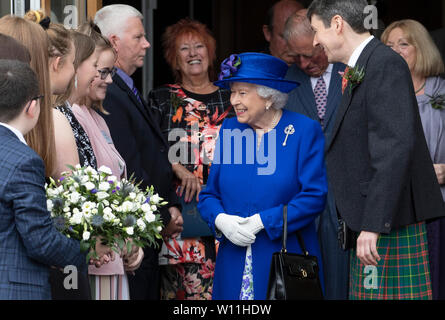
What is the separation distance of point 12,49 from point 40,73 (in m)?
0.20

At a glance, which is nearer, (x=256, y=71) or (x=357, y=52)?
(x=357, y=52)

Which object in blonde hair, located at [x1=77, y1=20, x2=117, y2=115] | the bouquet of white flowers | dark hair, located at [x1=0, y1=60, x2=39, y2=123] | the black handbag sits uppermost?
blonde hair, located at [x1=77, y1=20, x2=117, y2=115]

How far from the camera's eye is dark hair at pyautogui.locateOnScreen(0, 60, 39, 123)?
289cm

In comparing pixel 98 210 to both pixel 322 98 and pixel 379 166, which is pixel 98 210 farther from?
pixel 322 98

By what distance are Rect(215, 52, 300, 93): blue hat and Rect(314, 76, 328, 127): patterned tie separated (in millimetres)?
1069

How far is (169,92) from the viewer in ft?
18.1

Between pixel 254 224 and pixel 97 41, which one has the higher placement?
pixel 97 41

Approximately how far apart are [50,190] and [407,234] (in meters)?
1.64

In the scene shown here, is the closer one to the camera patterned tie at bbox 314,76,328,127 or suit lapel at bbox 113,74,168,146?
suit lapel at bbox 113,74,168,146

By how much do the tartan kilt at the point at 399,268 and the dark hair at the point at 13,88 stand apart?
175 centimetres

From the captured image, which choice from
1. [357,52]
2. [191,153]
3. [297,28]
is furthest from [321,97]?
[357,52]

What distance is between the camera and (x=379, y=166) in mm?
3479

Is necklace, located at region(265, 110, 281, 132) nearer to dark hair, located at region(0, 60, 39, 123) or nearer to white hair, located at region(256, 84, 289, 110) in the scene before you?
white hair, located at region(256, 84, 289, 110)

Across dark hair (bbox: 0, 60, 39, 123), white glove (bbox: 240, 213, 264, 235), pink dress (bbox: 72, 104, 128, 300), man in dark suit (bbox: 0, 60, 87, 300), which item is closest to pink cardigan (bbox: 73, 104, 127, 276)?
pink dress (bbox: 72, 104, 128, 300)
